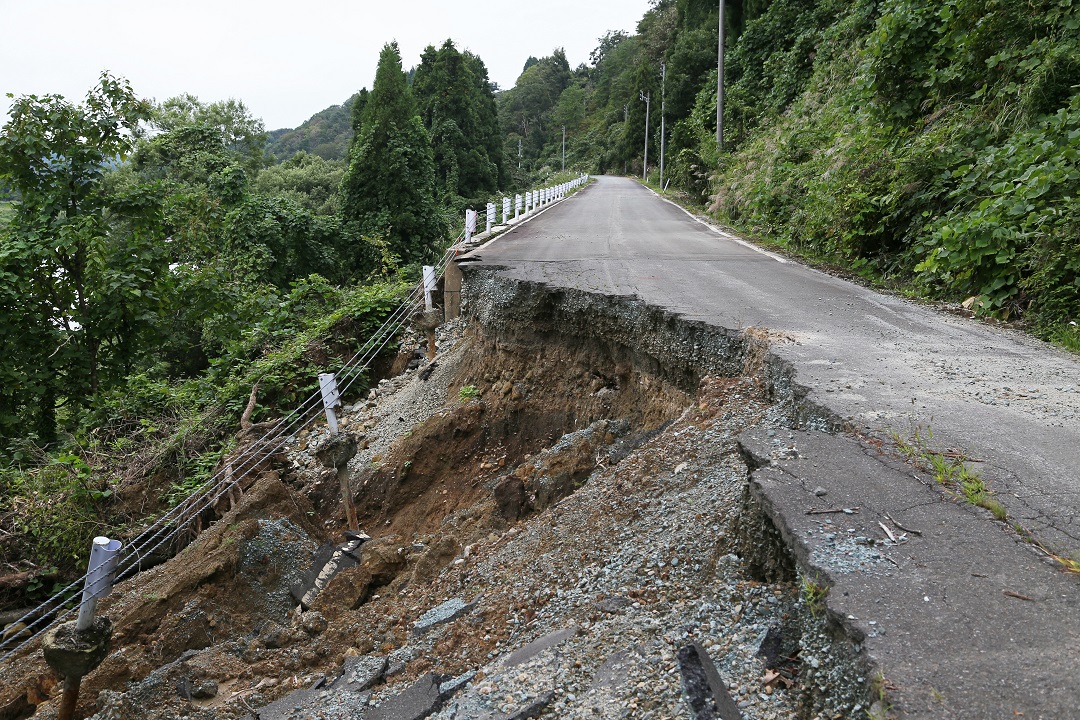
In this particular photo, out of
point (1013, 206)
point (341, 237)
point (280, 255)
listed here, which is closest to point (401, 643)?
point (1013, 206)

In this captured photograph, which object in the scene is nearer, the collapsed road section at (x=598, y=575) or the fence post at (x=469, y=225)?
the collapsed road section at (x=598, y=575)

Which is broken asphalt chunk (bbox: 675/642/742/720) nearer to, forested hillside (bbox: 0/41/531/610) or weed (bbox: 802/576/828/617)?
weed (bbox: 802/576/828/617)

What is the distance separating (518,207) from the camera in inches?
725

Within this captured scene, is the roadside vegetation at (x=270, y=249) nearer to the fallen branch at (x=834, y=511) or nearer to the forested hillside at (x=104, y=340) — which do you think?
the forested hillside at (x=104, y=340)

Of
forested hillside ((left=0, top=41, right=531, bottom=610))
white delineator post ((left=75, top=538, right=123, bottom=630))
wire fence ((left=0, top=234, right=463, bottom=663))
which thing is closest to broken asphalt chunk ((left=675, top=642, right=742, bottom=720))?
white delineator post ((left=75, top=538, right=123, bottom=630))

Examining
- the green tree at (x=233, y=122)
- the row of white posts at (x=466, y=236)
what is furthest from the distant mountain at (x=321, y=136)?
the row of white posts at (x=466, y=236)

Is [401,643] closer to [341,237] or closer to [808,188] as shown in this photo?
[808,188]

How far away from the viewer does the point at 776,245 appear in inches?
499

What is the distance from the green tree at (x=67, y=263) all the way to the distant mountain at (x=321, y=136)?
90843 millimetres

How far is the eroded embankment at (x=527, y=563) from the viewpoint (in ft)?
9.20

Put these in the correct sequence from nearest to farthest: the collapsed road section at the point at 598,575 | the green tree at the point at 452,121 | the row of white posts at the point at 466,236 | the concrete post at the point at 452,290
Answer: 1. the collapsed road section at the point at 598,575
2. the row of white posts at the point at 466,236
3. the concrete post at the point at 452,290
4. the green tree at the point at 452,121

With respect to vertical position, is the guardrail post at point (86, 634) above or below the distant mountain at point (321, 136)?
below

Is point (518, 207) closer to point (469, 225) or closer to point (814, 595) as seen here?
point (469, 225)

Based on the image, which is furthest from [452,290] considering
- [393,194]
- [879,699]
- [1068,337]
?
[393,194]
